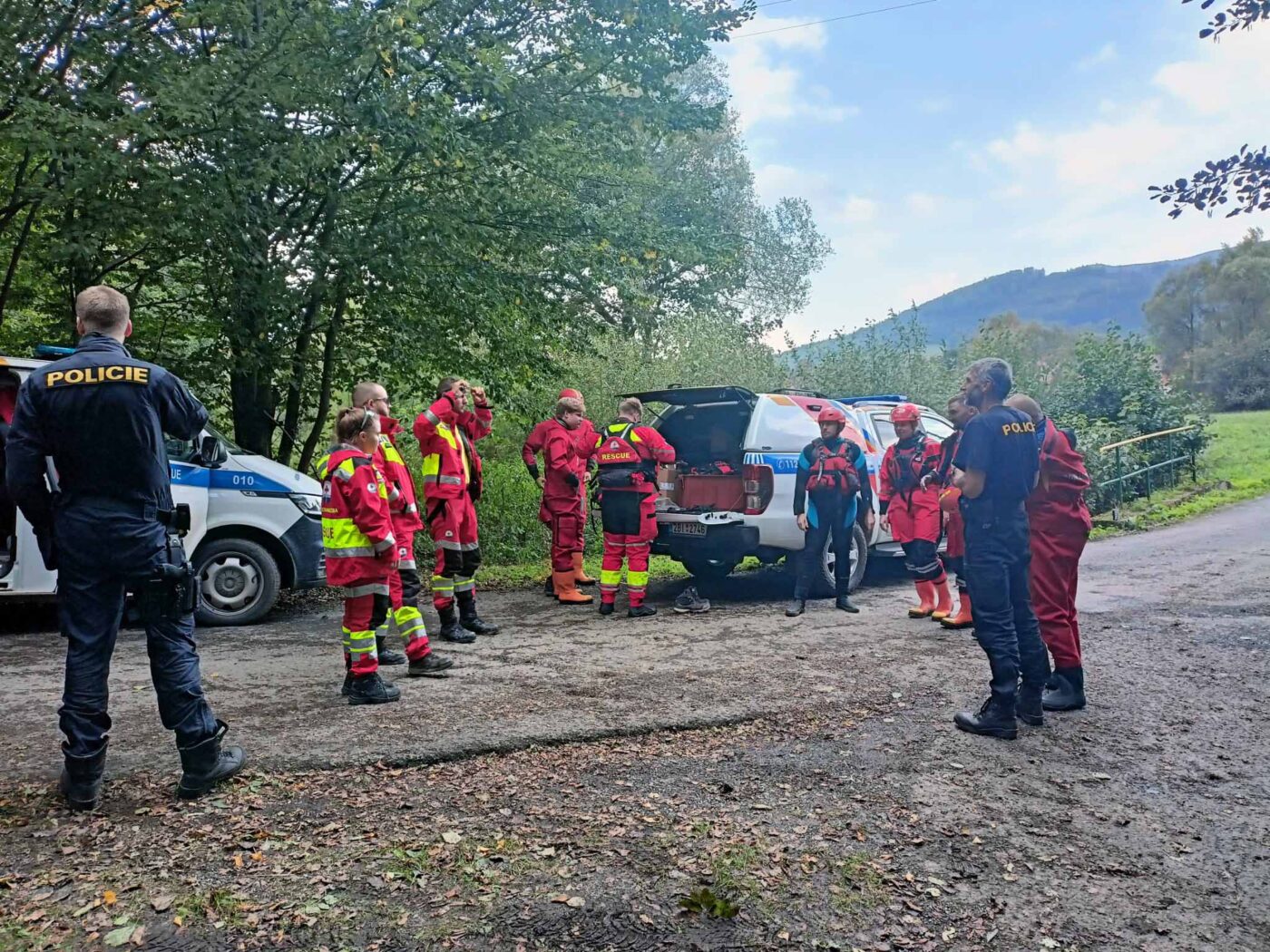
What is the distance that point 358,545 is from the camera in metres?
5.03

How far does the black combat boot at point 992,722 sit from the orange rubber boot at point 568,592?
4.43 metres

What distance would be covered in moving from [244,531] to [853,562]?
5.56 metres

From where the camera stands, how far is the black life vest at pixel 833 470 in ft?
25.5

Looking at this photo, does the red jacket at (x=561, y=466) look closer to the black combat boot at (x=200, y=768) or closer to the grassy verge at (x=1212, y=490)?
the black combat boot at (x=200, y=768)

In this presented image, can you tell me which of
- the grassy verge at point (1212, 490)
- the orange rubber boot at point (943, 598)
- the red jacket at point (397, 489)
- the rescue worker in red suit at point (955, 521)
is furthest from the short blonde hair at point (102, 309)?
the grassy verge at point (1212, 490)

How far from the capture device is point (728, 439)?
8.95m

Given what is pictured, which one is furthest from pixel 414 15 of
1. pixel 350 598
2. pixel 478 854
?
pixel 478 854

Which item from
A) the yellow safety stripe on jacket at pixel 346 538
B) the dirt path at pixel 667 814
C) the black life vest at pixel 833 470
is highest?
the black life vest at pixel 833 470

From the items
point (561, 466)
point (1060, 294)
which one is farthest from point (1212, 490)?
point (1060, 294)

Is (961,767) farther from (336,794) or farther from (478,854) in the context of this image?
(336,794)

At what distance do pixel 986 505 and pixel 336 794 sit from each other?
3438 mm

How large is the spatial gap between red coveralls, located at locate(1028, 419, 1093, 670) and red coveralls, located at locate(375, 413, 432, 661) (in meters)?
3.66

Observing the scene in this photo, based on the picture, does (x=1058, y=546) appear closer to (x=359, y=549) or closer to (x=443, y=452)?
(x=359, y=549)

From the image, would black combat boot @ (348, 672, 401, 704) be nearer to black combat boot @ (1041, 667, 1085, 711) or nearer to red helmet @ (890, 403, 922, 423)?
black combat boot @ (1041, 667, 1085, 711)
